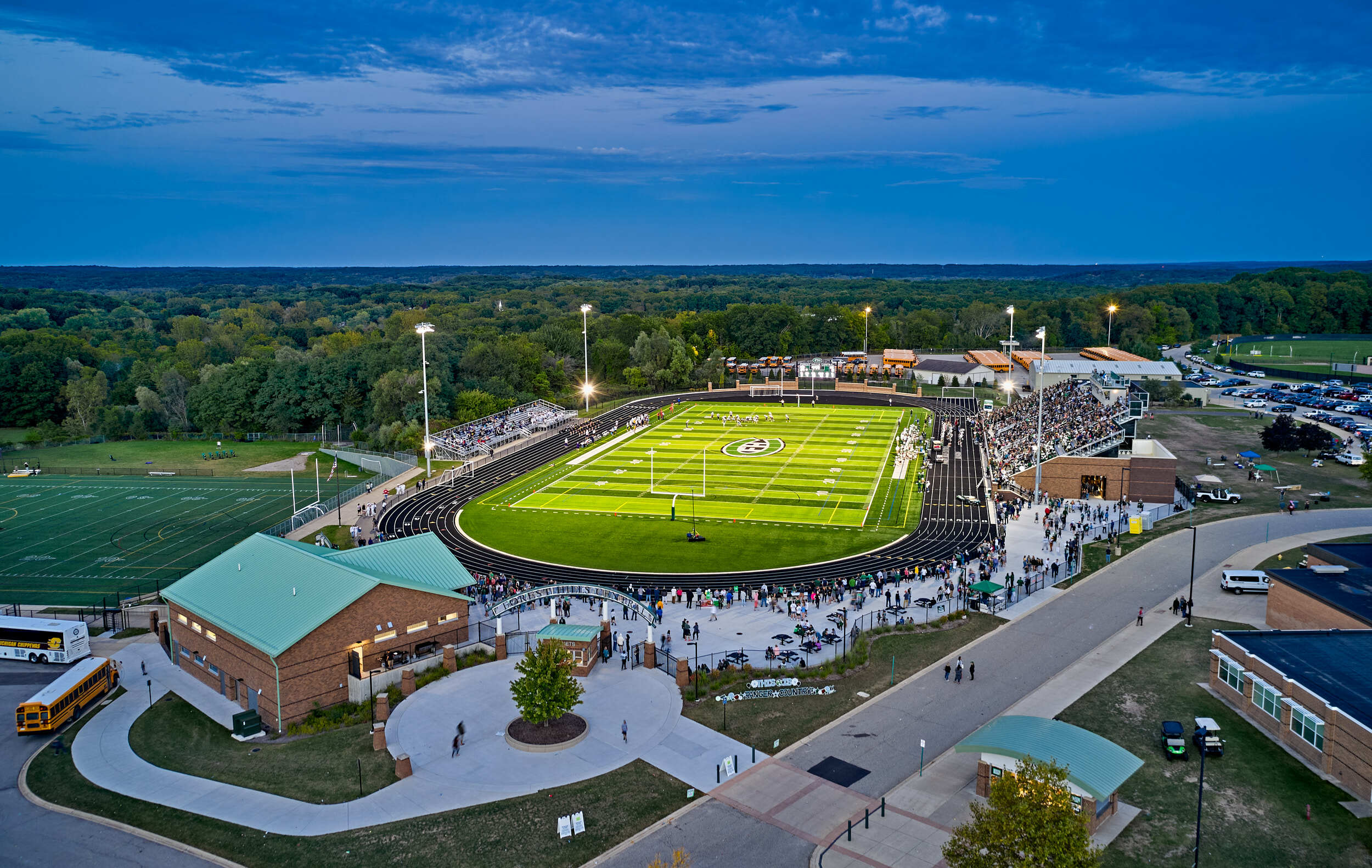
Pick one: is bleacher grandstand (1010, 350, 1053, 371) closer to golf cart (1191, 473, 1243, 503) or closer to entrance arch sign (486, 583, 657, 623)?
golf cart (1191, 473, 1243, 503)

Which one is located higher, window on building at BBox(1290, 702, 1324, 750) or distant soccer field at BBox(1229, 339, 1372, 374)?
distant soccer field at BBox(1229, 339, 1372, 374)

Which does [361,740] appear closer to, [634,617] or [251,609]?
[251,609]

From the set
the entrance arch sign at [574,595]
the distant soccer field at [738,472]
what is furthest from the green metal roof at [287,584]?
the distant soccer field at [738,472]

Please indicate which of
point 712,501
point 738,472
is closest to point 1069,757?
point 712,501

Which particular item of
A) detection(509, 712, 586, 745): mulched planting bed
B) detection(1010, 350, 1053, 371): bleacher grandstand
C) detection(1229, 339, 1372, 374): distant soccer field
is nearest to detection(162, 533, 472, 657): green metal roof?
detection(509, 712, 586, 745): mulched planting bed

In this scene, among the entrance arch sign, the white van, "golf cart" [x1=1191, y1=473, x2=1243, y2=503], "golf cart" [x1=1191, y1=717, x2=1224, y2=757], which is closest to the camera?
"golf cart" [x1=1191, y1=717, x2=1224, y2=757]
